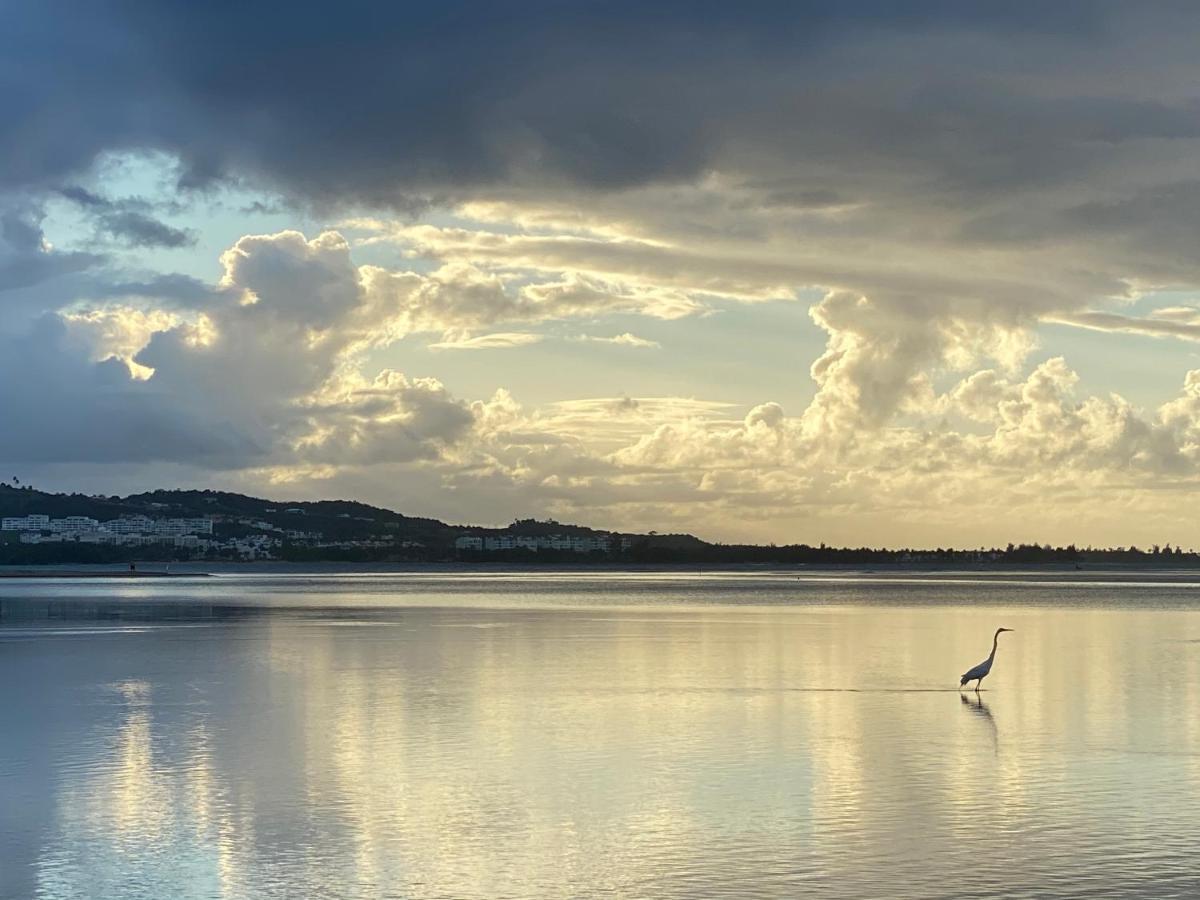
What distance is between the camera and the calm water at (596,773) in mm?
17562

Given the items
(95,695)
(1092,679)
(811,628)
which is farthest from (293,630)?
(1092,679)

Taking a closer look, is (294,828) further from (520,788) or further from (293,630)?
(293,630)

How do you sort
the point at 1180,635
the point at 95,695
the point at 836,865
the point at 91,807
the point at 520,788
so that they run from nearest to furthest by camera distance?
1. the point at 836,865
2. the point at 91,807
3. the point at 520,788
4. the point at 95,695
5. the point at 1180,635

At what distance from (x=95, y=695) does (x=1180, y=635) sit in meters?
42.9

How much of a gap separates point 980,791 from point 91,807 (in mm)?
12966

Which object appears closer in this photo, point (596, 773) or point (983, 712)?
point (596, 773)

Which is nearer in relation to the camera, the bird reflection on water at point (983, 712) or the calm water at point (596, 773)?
the calm water at point (596, 773)

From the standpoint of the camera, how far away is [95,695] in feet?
118

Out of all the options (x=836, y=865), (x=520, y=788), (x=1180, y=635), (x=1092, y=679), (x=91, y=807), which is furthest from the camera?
(x=1180, y=635)

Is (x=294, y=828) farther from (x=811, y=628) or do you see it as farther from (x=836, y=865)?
(x=811, y=628)

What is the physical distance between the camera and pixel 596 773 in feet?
80.1

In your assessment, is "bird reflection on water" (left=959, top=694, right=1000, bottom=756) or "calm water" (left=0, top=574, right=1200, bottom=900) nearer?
"calm water" (left=0, top=574, right=1200, bottom=900)

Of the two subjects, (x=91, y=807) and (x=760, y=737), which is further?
(x=760, y=737)

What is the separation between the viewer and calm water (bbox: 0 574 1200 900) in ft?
Result: 57.6
